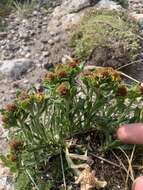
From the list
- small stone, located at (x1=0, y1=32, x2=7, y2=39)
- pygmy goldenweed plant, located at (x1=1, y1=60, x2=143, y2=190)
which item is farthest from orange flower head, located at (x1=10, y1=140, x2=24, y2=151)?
small stone, located at (x1=0, y1=32, x2=7, y2=39)

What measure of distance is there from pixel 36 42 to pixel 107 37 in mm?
555

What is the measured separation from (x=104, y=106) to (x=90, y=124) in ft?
0.46

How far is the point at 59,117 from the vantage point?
8.67ft

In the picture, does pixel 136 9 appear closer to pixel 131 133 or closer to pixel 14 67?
pixel 14 67

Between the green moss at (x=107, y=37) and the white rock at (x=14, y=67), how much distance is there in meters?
0.35

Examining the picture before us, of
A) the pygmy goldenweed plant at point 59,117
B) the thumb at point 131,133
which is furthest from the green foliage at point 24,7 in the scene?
the thumb at point 131,133

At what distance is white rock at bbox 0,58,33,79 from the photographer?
11.8 ft

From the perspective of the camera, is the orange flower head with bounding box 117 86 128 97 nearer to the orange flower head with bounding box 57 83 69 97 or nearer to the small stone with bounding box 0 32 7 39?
the orange flower head with bounding box 57 83 69 97

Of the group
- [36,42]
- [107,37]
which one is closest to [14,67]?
[36,42]

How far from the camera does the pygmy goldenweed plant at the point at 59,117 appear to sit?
96.8 inches

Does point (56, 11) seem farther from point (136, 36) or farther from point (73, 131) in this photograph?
point (73, 131)

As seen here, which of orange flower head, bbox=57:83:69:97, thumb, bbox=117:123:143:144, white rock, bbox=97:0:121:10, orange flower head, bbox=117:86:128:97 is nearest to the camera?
orange flower head, bbox=57:83:69:97

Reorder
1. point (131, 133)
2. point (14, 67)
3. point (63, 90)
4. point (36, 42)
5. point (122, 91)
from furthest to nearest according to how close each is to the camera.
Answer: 1. point (36, 42)
2. point (14, 67)
3. point (131, 133)
4. point (122, 91)
5. point (63, 90)

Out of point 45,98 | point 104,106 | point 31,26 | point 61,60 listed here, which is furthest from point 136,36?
point 45,98
